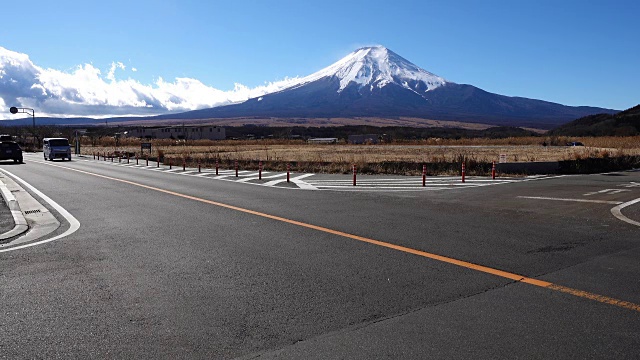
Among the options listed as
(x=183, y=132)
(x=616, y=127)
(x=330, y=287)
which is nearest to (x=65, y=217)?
(x=330, y=287)

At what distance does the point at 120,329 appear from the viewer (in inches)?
191

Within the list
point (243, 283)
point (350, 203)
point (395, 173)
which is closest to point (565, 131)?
point (395, 173)

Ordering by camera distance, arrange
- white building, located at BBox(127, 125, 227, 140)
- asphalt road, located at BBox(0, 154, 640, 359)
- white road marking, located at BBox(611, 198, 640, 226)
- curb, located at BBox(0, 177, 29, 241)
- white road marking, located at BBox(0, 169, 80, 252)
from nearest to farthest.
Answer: asphalt road, located at BBox(0, 154, 640, 359) < white road marking, located at BBox(0, 169, 80, 252) < curb, located at BBox(0, 177, 29, 241) < white road marking, located at BBox(611, 198, 640, 226) < white building, located at BBox(127, 125, 227, 140)

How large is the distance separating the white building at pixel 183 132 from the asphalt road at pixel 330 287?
14367 centimetres

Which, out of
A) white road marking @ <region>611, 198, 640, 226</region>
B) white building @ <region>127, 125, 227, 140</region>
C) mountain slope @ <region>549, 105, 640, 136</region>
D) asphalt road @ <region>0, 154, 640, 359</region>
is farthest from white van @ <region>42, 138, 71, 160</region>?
white building @ <region>127, 125, 227, 140</region>

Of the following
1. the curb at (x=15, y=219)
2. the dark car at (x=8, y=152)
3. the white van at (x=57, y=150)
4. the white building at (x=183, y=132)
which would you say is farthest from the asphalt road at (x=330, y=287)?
the white building at (x=183, y=132)

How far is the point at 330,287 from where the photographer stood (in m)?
6.04

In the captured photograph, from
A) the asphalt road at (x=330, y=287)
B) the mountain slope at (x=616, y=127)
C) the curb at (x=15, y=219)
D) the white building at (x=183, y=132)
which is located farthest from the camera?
the white building at (x=183, y=132)

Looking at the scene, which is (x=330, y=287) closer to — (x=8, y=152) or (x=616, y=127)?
(x=8, y=152)

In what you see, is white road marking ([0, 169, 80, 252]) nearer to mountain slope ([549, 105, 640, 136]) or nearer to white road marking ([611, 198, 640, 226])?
white road marking ([611, 198, 640, 226])

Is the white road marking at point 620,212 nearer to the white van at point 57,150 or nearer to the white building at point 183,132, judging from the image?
the white van at point 57,150

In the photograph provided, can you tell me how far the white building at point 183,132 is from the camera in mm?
157250

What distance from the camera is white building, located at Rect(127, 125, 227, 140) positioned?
157250 millimetres

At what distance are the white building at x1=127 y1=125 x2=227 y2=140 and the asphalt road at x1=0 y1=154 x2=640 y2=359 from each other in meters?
144
